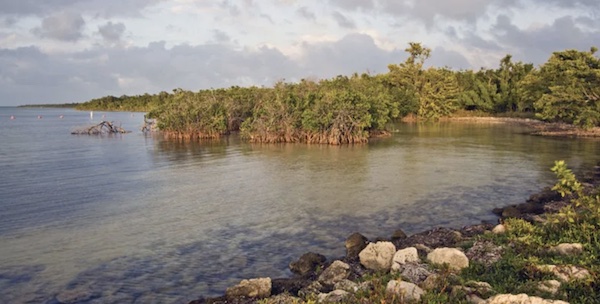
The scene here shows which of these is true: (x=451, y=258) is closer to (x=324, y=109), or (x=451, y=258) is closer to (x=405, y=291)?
(x=405, y=291)

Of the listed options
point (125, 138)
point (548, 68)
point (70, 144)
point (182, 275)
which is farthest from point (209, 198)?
point (548, 68)

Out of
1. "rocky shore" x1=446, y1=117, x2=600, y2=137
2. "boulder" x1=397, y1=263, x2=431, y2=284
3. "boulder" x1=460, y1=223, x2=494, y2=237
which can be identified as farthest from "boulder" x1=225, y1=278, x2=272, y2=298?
"rocky shore" x1=446, y1=117, x2=600, y2=137

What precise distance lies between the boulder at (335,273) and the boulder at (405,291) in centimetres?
259

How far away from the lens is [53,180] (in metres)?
28.8

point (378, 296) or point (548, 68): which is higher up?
point (548, 68)

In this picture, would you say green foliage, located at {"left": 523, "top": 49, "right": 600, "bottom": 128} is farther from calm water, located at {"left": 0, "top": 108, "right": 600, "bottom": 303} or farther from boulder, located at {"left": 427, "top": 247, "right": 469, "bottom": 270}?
boulder, located at {"left": 427, "top": 247, "right": 469, "bottom": 270}

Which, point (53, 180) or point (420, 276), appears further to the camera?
point (53, 180)

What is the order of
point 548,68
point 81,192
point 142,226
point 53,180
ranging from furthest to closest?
point 548,68, point 53,180, point 81,192, point 142,226

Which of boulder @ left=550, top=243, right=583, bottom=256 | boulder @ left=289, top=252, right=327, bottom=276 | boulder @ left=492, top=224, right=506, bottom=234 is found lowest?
boulder @ left=289, top=252, right=327, bottom=276

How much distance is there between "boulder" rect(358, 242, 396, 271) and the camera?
41.9 feet

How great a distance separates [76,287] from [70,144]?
43.5 m

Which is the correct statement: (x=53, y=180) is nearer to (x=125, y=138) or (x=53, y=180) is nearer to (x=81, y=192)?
(x=81, y=192)

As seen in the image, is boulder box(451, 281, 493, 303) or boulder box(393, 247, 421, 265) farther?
boulder box(393, 247, 421, 265)

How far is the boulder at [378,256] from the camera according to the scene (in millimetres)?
12758
